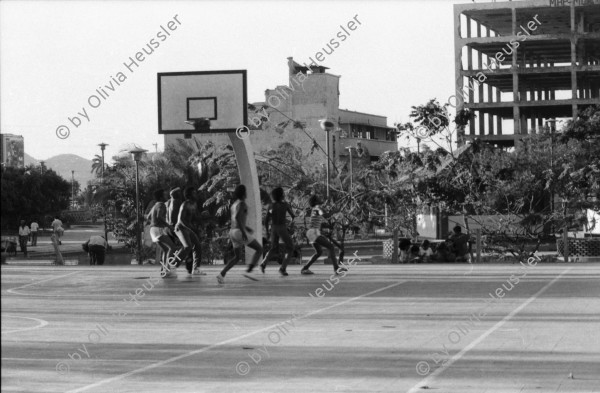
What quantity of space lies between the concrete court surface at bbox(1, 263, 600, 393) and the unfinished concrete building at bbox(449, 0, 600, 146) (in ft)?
229

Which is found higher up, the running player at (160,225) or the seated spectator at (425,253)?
the running player at (160,225)

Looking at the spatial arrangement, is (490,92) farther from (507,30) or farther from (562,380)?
(562,380)

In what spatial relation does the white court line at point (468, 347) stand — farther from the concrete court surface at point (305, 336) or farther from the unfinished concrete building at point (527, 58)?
the unfinished concrete building at point (527, 58)

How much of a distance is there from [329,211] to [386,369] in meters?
24.8

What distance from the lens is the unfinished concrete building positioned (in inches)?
3602

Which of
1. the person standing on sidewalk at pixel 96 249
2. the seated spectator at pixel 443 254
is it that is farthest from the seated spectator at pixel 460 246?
the person standing on sidewalk at pixel 96 249

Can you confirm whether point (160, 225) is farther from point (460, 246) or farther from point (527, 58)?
point (527, 58)

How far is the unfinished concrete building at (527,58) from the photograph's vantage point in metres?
91.5

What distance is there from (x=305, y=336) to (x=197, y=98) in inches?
738

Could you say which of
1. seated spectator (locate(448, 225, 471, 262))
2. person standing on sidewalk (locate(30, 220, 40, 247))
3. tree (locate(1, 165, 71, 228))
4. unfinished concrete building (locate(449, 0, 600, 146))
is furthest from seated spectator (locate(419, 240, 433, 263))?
unfinished concrete building (locate(449, 0, 600, 146))

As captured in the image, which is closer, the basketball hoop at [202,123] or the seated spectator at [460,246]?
the basketball hoop at [202,123]

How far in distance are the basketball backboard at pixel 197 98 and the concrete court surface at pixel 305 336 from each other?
898cm

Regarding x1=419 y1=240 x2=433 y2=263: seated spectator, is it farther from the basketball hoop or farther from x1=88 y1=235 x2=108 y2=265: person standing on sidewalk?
x1=88 y1=235 x2=108 y2=265: person standing on sidewalk

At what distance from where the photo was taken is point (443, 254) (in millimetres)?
30750
